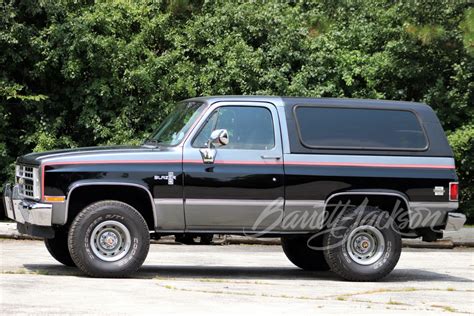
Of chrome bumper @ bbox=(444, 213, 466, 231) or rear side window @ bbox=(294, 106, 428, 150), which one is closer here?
rear side window @ bbox=(294, 106, 428, 150)

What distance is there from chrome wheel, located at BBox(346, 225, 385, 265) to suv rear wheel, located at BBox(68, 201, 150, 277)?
2.53 metres

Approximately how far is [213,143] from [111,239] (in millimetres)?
1596

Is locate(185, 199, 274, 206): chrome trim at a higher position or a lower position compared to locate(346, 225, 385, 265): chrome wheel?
higher

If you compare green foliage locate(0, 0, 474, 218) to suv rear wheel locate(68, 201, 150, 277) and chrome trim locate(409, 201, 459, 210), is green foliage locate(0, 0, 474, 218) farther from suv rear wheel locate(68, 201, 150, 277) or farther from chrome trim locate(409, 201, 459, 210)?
suv rear wheel locate(68, 201, 150, 277)

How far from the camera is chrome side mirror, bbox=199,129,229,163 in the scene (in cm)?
1195

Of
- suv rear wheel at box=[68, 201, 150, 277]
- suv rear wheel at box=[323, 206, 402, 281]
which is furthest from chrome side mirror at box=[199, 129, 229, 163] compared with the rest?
suv rear wheel at box=[323, 206, 402, 281]

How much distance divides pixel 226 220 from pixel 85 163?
5.75ft

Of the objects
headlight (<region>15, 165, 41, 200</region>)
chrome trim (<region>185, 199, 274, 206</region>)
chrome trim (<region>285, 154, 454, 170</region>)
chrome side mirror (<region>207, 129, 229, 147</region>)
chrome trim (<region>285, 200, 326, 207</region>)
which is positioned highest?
chrome side mirror (<region>207, 129, 229, 147</region>)

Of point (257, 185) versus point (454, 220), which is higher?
point (257, 185)

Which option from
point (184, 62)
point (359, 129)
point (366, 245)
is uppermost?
point (184, 62)

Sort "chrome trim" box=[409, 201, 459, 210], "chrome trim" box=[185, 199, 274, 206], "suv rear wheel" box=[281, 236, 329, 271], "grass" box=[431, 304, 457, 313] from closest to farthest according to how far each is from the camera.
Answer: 1. "grass" box=[431, 304, 457, 313]
2. "chrome trim" box=[185, 199, 274, 206]
3. "chrome trim" box=[409, 201, 459, 210]
4. "suv rear wheel" box=[281, 236, 329, 271]

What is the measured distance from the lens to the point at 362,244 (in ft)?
41.7

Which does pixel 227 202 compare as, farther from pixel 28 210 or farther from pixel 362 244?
pixel 28 210

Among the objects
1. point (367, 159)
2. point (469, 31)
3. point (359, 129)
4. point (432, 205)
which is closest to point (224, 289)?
point (367, 159)
